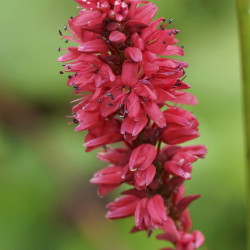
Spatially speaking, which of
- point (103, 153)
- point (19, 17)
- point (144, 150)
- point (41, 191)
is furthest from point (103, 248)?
point (19, 17)

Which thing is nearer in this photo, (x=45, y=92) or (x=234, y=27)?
(x=45, y=92)

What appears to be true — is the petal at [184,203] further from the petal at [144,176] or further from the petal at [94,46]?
the petal at [94,46]

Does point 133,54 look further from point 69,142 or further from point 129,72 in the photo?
point 69,142

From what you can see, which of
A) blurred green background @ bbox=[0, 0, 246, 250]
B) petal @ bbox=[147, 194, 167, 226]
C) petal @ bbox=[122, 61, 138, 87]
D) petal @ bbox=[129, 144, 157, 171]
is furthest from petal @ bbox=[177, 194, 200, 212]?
blurred green background @ bbox=[0, 0, 246, 250]

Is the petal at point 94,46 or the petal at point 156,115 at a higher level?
the petal at point 94,46

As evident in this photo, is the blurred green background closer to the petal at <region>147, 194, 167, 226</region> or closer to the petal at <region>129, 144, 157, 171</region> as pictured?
the petal at <region>147, 194, 167, 226</region>

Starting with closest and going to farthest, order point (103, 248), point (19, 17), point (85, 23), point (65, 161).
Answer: point (85, 23) < point (103, 248) < point (65, 161) < point (19, 17)

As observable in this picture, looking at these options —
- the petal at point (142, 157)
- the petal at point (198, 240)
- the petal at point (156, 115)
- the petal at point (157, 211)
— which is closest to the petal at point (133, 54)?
the petal at point (156, 115)

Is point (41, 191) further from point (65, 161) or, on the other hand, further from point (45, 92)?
point (45, 92)
